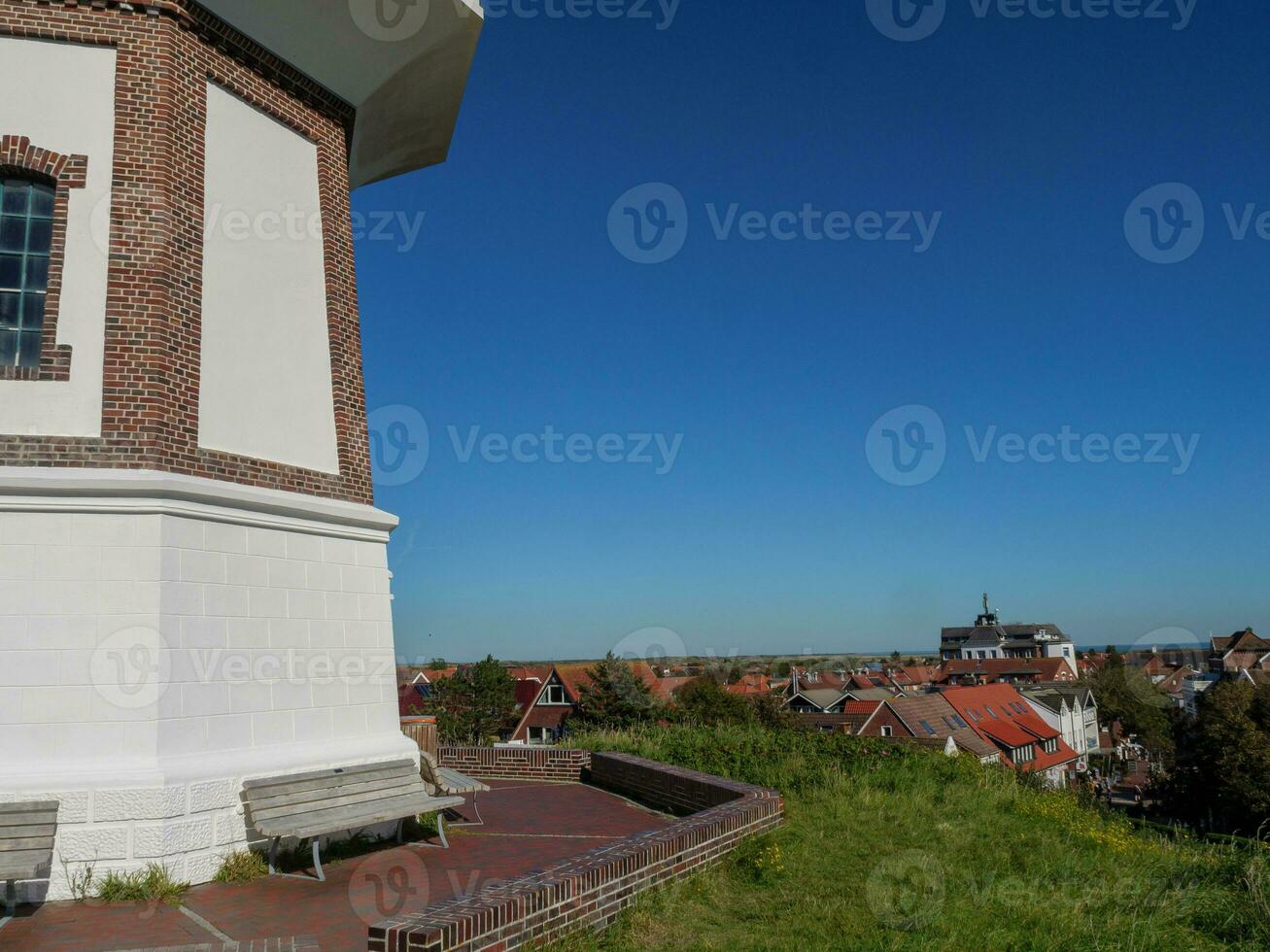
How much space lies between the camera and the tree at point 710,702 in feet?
177

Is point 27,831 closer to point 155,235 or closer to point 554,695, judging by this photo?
point 155,235

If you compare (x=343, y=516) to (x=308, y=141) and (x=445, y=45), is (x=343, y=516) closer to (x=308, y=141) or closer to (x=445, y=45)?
(x=308, y=141)

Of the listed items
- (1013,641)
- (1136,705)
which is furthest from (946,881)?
(1013,641)

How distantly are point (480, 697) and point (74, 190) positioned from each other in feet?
166

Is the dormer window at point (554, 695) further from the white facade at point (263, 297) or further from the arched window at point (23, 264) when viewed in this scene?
the arched window at point (23, 264)

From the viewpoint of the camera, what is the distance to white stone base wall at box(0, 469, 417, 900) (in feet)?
24.4

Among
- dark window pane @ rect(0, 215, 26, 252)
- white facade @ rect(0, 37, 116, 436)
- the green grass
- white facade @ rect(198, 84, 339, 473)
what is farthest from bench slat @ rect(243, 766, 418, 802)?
dark window pane @ rect(0, 215, 26, 252)

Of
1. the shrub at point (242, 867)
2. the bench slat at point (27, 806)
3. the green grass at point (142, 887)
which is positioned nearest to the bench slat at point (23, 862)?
the bench slat at point (27, 806)

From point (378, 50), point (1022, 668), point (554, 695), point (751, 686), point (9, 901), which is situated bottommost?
point (1022, 668)

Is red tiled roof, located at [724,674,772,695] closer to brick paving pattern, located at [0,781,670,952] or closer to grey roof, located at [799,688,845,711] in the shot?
grey roof, located at [799,688,845,711]

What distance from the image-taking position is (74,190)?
8727 mm

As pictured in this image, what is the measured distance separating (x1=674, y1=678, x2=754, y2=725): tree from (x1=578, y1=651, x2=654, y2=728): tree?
262 centimetres

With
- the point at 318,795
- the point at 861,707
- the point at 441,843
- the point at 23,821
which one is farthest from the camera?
the point at 861,707

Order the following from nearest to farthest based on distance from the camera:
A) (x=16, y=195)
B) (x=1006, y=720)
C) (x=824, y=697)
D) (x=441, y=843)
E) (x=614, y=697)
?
(x=16, y=195) < (x=441, y=843) < (x=614, y=697) < (x=1006, y=720) < (x=824, y=697)
